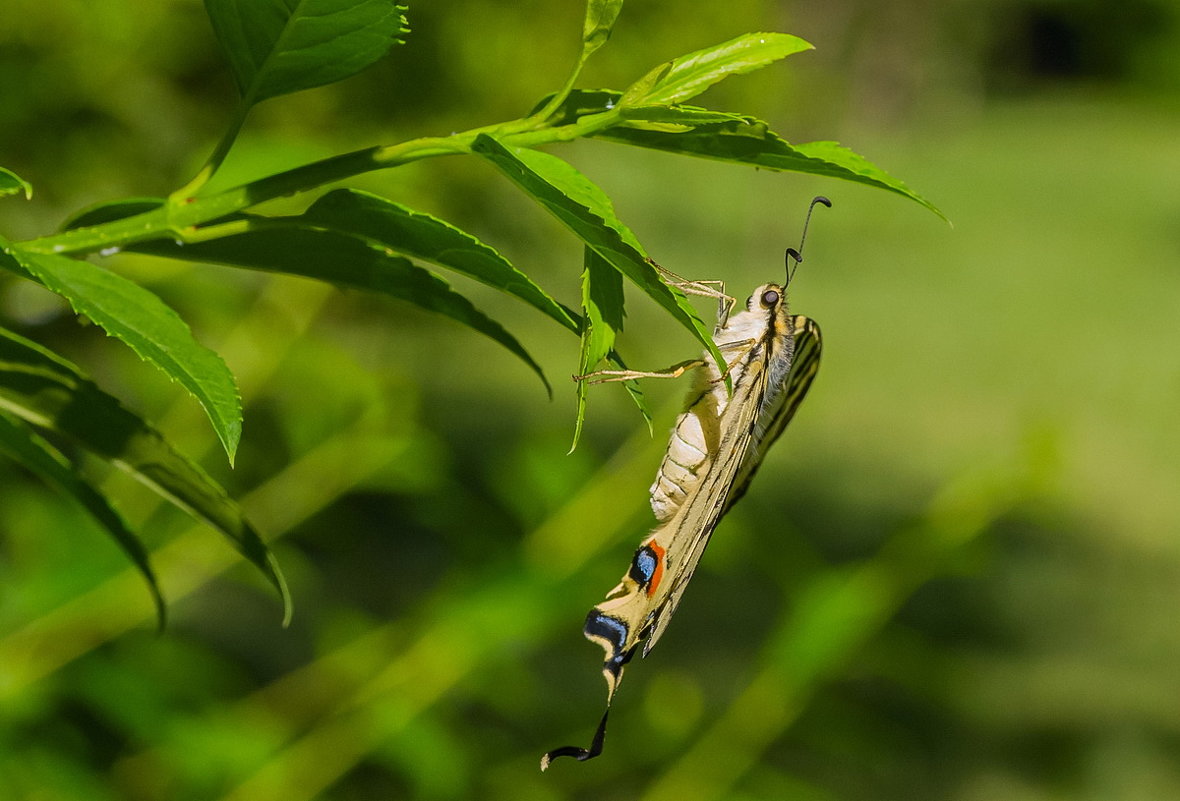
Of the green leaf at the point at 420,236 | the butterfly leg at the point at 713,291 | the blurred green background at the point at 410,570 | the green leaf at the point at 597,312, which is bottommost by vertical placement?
the blurred green background at the point at 410,570

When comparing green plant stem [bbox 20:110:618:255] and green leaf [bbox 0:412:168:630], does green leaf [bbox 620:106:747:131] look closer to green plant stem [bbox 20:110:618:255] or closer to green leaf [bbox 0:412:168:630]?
green plant stem [bbox 20:110:618:255]

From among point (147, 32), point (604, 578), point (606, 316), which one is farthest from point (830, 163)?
point (147, 32)

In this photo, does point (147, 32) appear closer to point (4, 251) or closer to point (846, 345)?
point (4, 251)

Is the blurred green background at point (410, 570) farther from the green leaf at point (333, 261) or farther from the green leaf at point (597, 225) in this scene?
the green leaf at point (597, 225)

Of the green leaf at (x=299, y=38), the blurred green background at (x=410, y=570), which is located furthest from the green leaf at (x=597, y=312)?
the blurred green background at (x=410, y=570)

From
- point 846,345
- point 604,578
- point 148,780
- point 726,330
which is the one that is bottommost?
point 846,345
